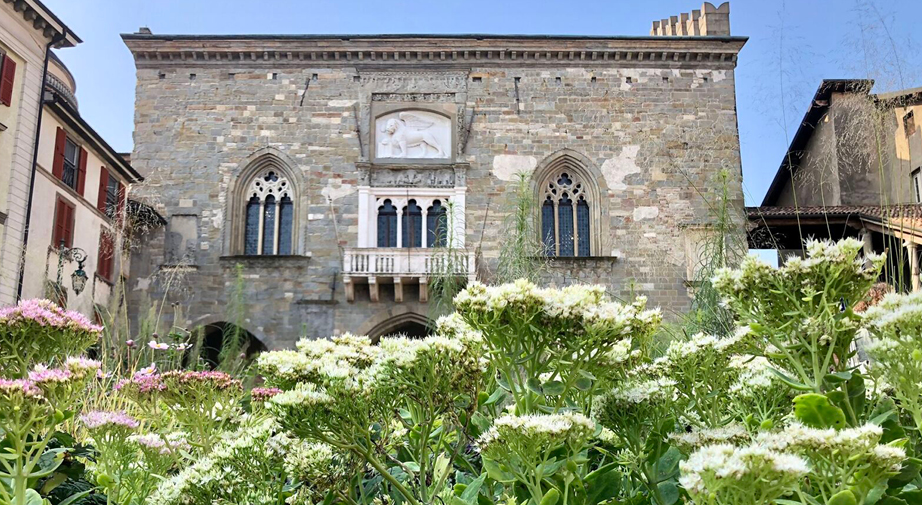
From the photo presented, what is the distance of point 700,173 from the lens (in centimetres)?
1897

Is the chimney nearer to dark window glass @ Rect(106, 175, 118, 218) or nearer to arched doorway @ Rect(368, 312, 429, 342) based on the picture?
arched doorway @ Rect(368, 312, 429, 342)

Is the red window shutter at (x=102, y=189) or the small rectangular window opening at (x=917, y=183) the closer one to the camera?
the red window shutter at (x=102, y=189)

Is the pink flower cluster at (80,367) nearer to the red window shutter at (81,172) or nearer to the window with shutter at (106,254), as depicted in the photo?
the red window shutter at (81,172)

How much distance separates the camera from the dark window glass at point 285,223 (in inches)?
746

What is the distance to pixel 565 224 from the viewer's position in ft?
63.2

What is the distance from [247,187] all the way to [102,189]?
319cm

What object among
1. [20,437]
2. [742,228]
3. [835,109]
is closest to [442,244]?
[742,228]

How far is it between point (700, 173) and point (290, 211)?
9.84 meters

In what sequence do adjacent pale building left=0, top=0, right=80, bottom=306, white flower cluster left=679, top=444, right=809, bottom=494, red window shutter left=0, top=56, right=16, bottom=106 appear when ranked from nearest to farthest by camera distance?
white flower cluster left=679, top=444, right=809, bottom=494
adjacent pale building left=0, top=0, right=80, bottom=306
red window shutter left=0, top=56, right=16, bottom=106

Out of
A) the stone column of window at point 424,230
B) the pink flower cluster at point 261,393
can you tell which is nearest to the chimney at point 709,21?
the stone column of window at point 424,230

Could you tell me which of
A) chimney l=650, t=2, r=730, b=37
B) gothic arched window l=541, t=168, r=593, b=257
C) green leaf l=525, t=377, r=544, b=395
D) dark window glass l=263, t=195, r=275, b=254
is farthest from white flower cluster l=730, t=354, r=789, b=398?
chimney l=650, t=2, r=730, b=37

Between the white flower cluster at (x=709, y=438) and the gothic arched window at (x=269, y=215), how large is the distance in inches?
687

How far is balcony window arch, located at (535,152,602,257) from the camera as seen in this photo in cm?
1903

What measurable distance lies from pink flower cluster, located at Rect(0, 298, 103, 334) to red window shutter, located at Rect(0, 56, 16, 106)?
1446cm
